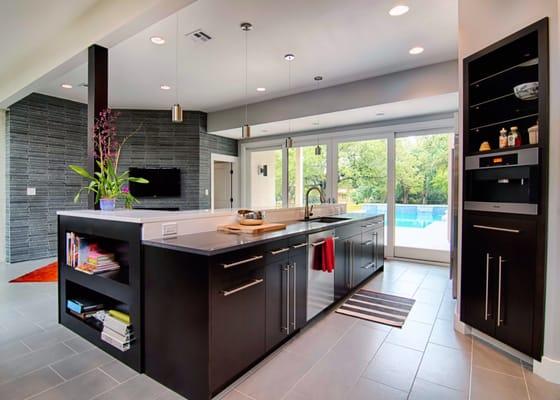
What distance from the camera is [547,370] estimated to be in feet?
6.50

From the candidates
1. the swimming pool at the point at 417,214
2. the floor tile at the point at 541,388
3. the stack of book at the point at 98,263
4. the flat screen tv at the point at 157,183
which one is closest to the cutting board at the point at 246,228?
the stack of book at the point at 98,263

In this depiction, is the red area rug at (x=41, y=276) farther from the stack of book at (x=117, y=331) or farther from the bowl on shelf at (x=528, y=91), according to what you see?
the bowl on shelf at (x=528, y=91)

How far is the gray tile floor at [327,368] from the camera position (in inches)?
73.0

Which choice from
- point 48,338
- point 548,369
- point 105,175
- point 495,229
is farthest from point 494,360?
point 105,175

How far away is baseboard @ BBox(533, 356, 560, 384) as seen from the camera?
6.38 ft

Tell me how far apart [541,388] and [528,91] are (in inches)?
78.9

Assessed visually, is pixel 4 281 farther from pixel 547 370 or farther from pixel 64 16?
pixel 547 370

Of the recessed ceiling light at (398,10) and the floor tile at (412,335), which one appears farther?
the recessed ceiling light at (398,10)

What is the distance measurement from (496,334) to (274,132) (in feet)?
18.1

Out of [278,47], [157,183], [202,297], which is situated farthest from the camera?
[157,183]

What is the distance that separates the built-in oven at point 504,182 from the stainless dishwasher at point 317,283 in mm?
1327

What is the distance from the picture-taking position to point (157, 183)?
6.44 meters

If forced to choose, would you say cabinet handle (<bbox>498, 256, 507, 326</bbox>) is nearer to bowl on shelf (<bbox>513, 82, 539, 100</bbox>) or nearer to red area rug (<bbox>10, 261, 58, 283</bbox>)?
bowl on shelf (<bbox>513, 82, 539, 100</bbox>)

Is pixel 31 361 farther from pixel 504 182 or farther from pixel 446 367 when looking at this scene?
pixel 504 182
